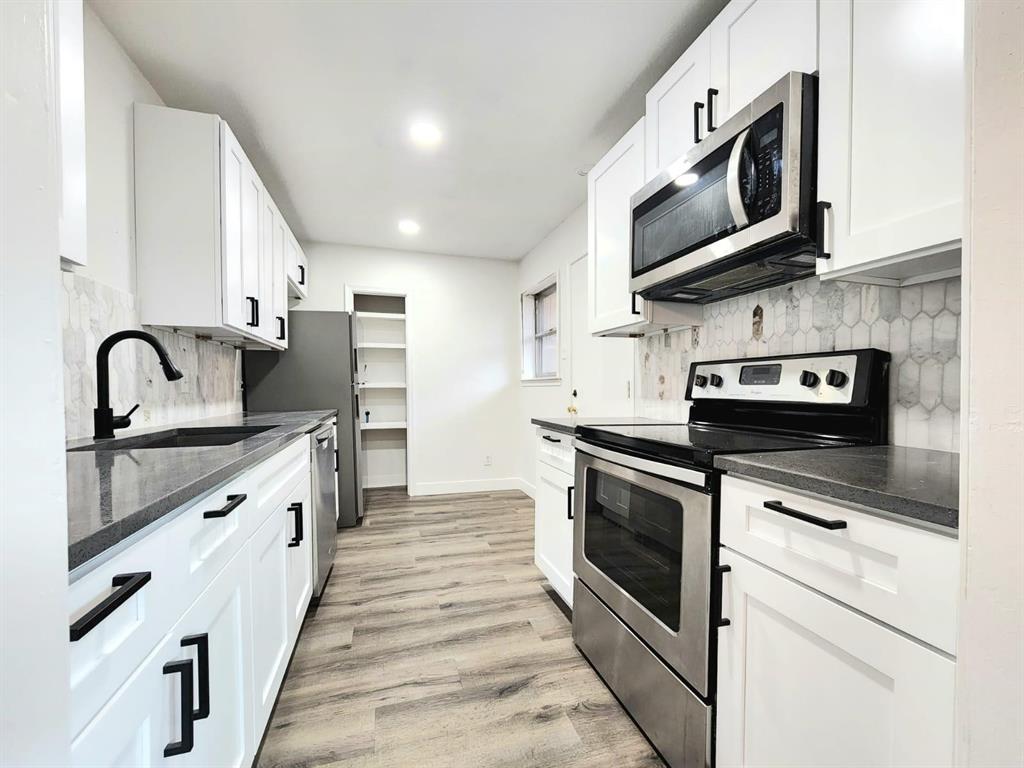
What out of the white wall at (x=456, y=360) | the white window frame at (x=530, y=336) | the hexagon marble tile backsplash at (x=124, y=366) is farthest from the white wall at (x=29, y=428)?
the white wall at (x=456, y=360)

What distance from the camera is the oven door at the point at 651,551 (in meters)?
1.12

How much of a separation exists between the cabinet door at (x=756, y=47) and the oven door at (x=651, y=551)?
1.15 metres

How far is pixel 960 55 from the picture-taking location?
2.79 ft

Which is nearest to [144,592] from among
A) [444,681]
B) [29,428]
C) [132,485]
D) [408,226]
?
[132,485]

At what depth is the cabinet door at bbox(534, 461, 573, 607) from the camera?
197 centimetres

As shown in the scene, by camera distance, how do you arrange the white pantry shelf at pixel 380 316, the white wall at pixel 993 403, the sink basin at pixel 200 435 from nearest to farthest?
1. the white wall at pixel 993 403
2. the sink basin at pixel 200 435
3. the white pantry shelf at pixel 380 316

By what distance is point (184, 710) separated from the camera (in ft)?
2.37

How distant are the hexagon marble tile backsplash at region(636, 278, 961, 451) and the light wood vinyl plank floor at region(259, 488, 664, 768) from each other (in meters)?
1.22

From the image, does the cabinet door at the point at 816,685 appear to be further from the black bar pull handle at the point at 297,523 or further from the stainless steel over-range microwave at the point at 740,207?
the black bar pull handle at the point at 297,523

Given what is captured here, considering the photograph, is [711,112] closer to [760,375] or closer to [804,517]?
[760,375]

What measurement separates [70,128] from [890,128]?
175 centimetres

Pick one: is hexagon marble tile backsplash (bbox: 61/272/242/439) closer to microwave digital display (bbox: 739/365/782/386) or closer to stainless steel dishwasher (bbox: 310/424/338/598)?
stainless steel dishwasher (bbox: 310/424/338/598)

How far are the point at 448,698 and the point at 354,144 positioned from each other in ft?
8.81

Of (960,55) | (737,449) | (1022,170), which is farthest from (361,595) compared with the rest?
(960,55)
